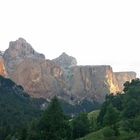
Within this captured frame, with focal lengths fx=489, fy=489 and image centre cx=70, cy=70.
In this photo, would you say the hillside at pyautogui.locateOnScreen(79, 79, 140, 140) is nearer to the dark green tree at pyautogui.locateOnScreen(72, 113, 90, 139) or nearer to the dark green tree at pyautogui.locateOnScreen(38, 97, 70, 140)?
the dark green tree at pyautogui.locateOnScreen(72, 113, 90, 139)

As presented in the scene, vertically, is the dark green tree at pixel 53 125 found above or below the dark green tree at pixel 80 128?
above

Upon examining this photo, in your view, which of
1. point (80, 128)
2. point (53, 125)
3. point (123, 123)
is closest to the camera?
point (53, 125)

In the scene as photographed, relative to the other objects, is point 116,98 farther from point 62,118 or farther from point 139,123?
point 62,118

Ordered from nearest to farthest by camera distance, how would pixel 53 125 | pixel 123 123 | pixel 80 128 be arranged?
pixel 53 125 < pixel 123 123 < pixel 80 128

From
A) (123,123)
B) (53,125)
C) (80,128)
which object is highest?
(53,125)

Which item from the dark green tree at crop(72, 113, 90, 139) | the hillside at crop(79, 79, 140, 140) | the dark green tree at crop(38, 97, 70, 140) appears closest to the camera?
the dark green tree at crop(38, 97, 70, 140)

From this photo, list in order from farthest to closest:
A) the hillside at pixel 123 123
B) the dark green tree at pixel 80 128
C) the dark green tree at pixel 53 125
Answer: the dark green tree at pixel 80 128 → the hillside at pixel 123 123 → the dark green tree at pixel 53 125

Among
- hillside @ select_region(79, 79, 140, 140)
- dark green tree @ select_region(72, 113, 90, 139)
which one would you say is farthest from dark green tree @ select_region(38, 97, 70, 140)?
dark green tree @ select_region(72, 113, 90, 139)

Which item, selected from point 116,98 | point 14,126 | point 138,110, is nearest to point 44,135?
point 138,110

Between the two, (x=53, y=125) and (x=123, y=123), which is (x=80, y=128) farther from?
(x=53, y=125)

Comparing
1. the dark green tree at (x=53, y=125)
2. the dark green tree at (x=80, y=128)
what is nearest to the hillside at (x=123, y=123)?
the dark green tree at (x=80, y=128)

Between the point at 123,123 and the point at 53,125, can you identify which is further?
the point at 123,123

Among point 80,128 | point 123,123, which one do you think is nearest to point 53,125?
point 123,123

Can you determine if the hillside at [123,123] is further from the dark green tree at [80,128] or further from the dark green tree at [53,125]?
the dark green tree at [53,125]
